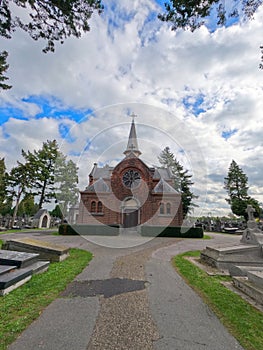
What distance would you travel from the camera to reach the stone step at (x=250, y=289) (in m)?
3.96

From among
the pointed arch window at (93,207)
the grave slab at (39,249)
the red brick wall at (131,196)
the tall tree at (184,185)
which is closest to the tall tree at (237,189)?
the tall tree at (184,185)

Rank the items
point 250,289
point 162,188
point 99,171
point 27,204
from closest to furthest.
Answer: point 250,289 < point 162,188 < point 99,171 < point 27,204

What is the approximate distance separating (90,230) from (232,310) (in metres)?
15.1

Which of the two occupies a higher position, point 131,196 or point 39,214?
point 131,196

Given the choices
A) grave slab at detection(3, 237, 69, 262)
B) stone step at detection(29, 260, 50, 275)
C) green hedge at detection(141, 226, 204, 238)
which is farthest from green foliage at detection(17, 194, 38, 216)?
stone step at detection(29, 260, 50, 275)

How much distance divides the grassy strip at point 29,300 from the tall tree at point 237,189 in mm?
35456

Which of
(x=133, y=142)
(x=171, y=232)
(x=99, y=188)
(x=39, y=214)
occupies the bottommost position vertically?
(x=171, y=232)

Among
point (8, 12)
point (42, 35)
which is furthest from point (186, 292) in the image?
point (8, 12)

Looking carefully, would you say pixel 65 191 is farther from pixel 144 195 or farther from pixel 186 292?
pixel 186 292

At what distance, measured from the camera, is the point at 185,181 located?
104 ft

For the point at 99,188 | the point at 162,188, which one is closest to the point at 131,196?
the point at 162,188

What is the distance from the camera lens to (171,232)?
17547 millimetres

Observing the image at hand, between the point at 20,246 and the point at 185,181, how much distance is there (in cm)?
2801

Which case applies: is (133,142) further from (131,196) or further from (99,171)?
(131,196)
